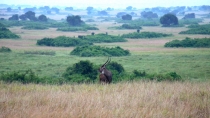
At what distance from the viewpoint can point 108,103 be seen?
7.86 metres

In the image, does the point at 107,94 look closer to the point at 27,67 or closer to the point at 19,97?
the point at 19,97

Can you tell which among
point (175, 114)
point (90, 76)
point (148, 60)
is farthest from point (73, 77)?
point (148, 60)

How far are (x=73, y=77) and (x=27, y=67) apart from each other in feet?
24.1

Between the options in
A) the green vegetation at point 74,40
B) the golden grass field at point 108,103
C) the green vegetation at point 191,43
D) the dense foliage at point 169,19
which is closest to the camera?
the golden grass field at point 108,103

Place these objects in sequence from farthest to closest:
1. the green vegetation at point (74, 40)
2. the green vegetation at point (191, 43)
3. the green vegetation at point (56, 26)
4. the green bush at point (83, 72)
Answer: the green vegetation at point (56, 26), the green vegetation at point (74, 40), the green vegetation at point (191, 43), the green bush at point (83, 72)

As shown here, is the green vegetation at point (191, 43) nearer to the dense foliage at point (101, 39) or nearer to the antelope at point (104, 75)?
the dense foliage at point (101, 39)

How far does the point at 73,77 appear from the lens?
617 inches

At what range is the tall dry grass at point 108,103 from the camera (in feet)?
22.4

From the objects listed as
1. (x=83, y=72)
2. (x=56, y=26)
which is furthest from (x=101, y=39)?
(x=56, y=26)

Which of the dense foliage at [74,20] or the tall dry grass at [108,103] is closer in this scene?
the tall dry grass at [108,103]

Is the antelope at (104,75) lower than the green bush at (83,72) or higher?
Result: higher

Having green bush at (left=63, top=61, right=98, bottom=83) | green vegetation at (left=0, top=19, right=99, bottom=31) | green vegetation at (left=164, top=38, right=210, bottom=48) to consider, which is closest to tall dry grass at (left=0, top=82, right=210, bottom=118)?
green bush at (left=63, top=61, right=98, bottom=83)

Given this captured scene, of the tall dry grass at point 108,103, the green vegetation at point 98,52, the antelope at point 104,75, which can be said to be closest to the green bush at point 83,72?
the antelope at point 104,75

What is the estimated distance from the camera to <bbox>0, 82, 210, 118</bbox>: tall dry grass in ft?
22.4
